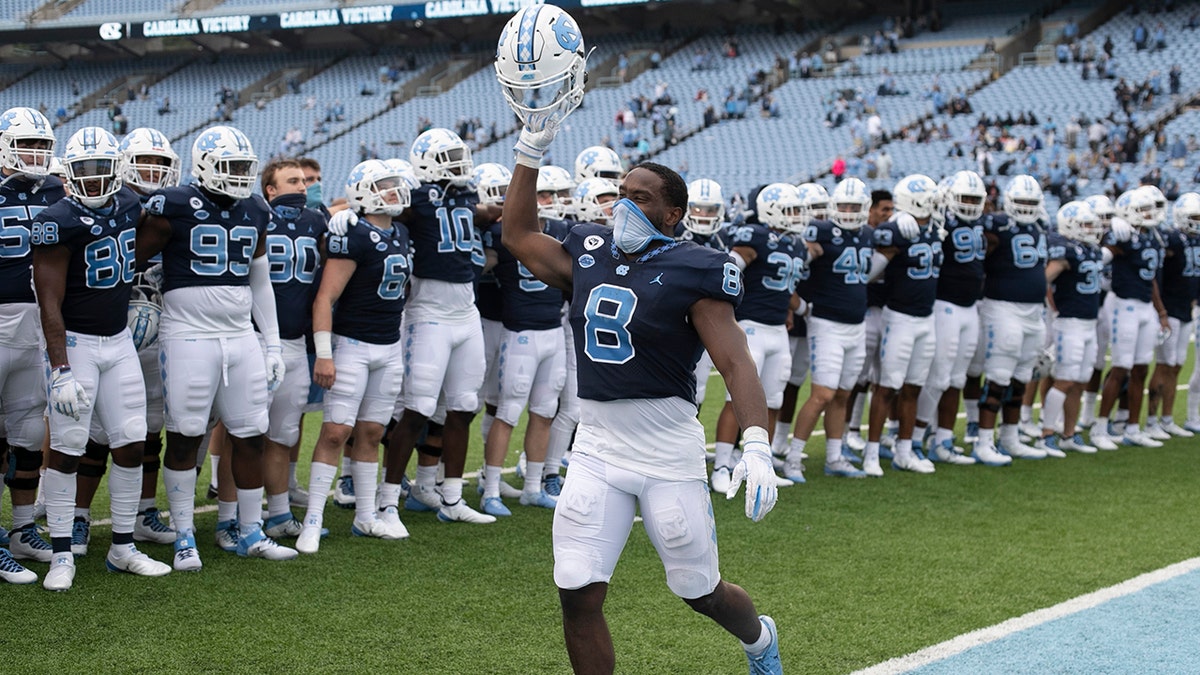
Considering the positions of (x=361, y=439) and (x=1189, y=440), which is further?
(x=1189, y=440)

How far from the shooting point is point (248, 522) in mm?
6000

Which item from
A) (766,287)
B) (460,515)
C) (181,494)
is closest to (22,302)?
(181,494)

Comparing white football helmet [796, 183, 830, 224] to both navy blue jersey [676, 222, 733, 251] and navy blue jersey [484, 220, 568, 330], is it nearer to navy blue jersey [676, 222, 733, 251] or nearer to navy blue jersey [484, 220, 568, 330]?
navy blue jersey [676, 222, 733, 251]

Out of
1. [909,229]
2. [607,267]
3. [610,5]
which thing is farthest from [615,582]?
[610,5]

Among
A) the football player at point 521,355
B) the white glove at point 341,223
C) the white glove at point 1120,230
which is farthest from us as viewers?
the white glove at point 1120,230

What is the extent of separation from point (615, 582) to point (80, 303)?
268cm

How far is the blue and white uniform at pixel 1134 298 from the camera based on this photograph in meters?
10.2

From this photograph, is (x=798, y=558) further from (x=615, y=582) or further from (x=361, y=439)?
(x=361, y=439)

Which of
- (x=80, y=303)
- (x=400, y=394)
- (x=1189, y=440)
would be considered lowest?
(x=1189, y=440)

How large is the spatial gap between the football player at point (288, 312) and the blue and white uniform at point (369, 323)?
0.59 ft

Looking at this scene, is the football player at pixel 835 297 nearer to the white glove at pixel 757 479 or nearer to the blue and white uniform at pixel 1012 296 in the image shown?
the blue and white uniform at pixel 1012 296

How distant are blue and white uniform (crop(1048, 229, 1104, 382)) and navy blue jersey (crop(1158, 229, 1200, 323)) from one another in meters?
1.12

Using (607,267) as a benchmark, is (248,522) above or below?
below

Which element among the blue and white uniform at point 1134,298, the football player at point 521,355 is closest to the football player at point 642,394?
the football player at point 521,355
